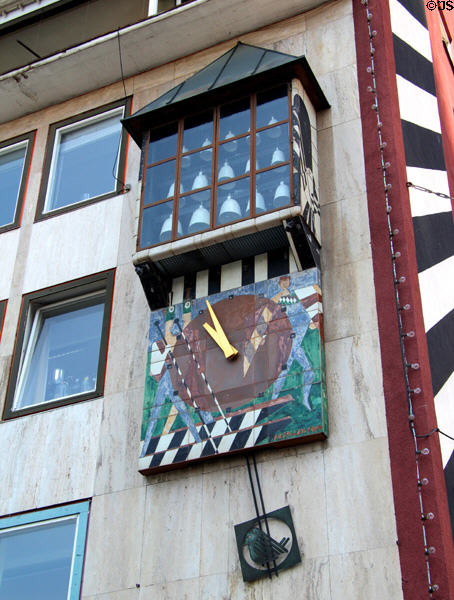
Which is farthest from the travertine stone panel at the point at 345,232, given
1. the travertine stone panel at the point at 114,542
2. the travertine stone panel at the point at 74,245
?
the travertine stone panel at the point at 114,542

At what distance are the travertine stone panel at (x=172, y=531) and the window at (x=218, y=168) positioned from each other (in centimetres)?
314

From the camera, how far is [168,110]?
1387cm

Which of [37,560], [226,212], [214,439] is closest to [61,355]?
[37,560]

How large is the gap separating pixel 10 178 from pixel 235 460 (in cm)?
739

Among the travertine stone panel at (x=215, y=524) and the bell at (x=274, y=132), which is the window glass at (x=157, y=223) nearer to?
the bell at (x=274, y=132)

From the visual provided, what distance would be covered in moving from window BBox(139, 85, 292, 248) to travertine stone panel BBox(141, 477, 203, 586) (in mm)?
3144

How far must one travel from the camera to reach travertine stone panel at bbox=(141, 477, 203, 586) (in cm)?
1116

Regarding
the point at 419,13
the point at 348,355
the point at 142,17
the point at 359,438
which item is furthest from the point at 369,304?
the point at 142,17

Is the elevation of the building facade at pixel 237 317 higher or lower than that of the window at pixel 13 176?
lower

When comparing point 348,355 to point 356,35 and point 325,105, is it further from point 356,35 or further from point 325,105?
point 356,35

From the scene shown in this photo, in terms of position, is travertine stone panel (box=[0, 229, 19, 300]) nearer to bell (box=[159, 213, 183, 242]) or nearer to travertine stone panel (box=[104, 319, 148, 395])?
travertine stone panel (box=[104, 319, 148, 395])

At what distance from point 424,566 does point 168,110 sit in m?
6.98

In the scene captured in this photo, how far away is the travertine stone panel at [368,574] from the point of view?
9922 millimetres

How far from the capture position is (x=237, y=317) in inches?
484
